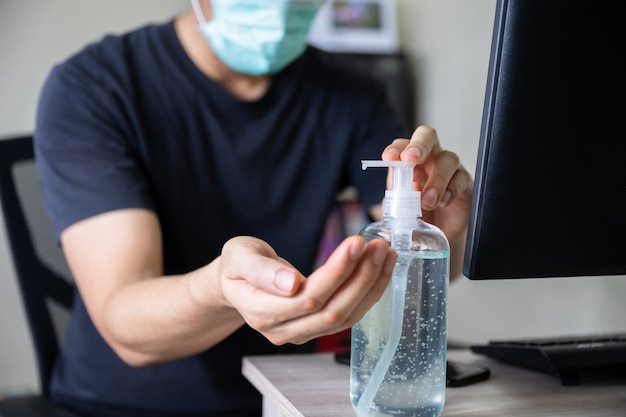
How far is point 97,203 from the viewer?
1052mm

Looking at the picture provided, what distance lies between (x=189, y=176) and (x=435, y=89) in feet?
4.81

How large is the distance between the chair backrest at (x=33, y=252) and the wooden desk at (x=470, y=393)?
1.51 ft

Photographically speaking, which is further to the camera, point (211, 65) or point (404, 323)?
point (211, 65)

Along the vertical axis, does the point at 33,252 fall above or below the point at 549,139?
below

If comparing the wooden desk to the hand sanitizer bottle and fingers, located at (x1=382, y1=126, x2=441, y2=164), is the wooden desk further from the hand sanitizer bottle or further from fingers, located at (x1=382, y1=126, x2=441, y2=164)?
fingers, located at (x1=382, y1=126, x2=441, y2=164)

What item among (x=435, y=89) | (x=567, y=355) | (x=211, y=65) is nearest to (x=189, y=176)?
(x=211, y=65)

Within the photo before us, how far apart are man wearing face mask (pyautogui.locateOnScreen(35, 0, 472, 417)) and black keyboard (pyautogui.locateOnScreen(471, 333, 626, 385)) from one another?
0.15m

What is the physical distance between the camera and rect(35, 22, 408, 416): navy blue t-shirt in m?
1.13

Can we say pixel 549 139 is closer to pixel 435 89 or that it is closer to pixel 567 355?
pixel 567 355

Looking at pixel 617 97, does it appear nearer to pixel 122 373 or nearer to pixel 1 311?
pixel 122 373

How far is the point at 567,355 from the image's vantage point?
0.87 meters

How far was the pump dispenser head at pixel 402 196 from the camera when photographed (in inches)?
25.2

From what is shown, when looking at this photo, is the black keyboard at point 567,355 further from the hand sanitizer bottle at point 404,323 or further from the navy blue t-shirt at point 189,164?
the navy blue t-shirt at point 189,164

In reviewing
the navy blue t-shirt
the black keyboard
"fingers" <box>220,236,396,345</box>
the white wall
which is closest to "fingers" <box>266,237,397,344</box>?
"fingers" <box>220,236,396,345</box>
